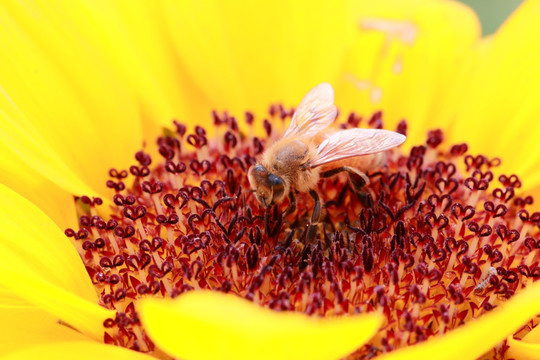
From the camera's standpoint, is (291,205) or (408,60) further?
(408,60)

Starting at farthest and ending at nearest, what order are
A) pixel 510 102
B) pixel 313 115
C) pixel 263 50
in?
pixel 263 50, pixel 510 102, pixel 313 115

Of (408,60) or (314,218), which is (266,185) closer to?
(314,218)

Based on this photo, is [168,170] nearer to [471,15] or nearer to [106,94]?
[106,94]

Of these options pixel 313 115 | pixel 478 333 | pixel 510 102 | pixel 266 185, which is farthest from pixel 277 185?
pixel 510 102

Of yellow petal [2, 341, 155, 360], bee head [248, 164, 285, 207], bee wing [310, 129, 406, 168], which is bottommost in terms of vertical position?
Answer: yellow petal [2, 341, 155, 360]

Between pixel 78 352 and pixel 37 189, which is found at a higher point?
pixel 37 189

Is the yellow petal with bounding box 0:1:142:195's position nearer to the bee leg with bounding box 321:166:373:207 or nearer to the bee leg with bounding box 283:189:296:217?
the bee leg with bounding box 283:189:296:217

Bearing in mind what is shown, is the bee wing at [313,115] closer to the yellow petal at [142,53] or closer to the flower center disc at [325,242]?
the flower center disc at [325,242]

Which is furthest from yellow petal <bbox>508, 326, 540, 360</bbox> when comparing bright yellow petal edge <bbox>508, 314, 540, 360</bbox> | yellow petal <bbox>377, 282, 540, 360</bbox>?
yellow petal <bbox>377, 282, 540, 360</bbox>
